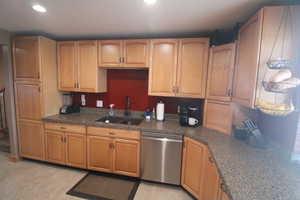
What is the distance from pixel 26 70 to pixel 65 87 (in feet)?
2.08

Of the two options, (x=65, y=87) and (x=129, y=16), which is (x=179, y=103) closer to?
(x=129, y=16)

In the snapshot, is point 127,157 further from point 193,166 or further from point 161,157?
point 193,166

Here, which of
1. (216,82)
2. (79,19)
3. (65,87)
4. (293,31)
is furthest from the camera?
(65,87)

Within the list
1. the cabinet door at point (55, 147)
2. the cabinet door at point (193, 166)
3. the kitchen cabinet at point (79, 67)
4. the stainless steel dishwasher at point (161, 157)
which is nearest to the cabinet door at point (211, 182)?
the cabinet door at point (193, 166)

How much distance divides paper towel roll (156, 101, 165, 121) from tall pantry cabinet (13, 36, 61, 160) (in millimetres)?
1909

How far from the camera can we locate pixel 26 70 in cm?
243

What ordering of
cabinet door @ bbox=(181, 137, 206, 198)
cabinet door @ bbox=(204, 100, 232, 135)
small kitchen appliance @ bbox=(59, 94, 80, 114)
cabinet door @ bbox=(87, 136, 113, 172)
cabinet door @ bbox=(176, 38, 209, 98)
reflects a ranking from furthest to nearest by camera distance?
small kitchen appliance @ bbox=(59, 94, 80, 114)
cabinet door @ bbox=(87, 136, 113, 172)
cabinet door @ bbox=(176, 38, 209, 98)
cabinet door @ bbox=(204, 100, 232, 135)
cabinet door @ bbox=(181, 137, 206, 198)

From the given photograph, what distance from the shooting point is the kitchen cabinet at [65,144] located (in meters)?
2.34

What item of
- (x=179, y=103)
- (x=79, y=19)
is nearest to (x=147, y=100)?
(x=179, y=103)

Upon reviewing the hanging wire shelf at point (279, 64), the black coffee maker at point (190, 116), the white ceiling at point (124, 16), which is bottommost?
the black coffee maker at point (190, 116)

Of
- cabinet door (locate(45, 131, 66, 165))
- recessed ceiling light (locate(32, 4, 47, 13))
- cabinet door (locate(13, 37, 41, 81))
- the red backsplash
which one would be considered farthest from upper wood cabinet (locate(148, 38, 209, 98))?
cabinet door (locate(13, 37, 41, 81))

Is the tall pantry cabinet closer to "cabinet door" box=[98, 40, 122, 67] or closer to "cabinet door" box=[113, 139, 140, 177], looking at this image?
"cabinet door" box=[98, 40, 122, 67]

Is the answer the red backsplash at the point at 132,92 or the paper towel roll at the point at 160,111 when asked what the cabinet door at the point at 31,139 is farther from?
the paper towel roll at the point at 160,111

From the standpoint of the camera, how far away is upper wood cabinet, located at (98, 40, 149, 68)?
2.31m
